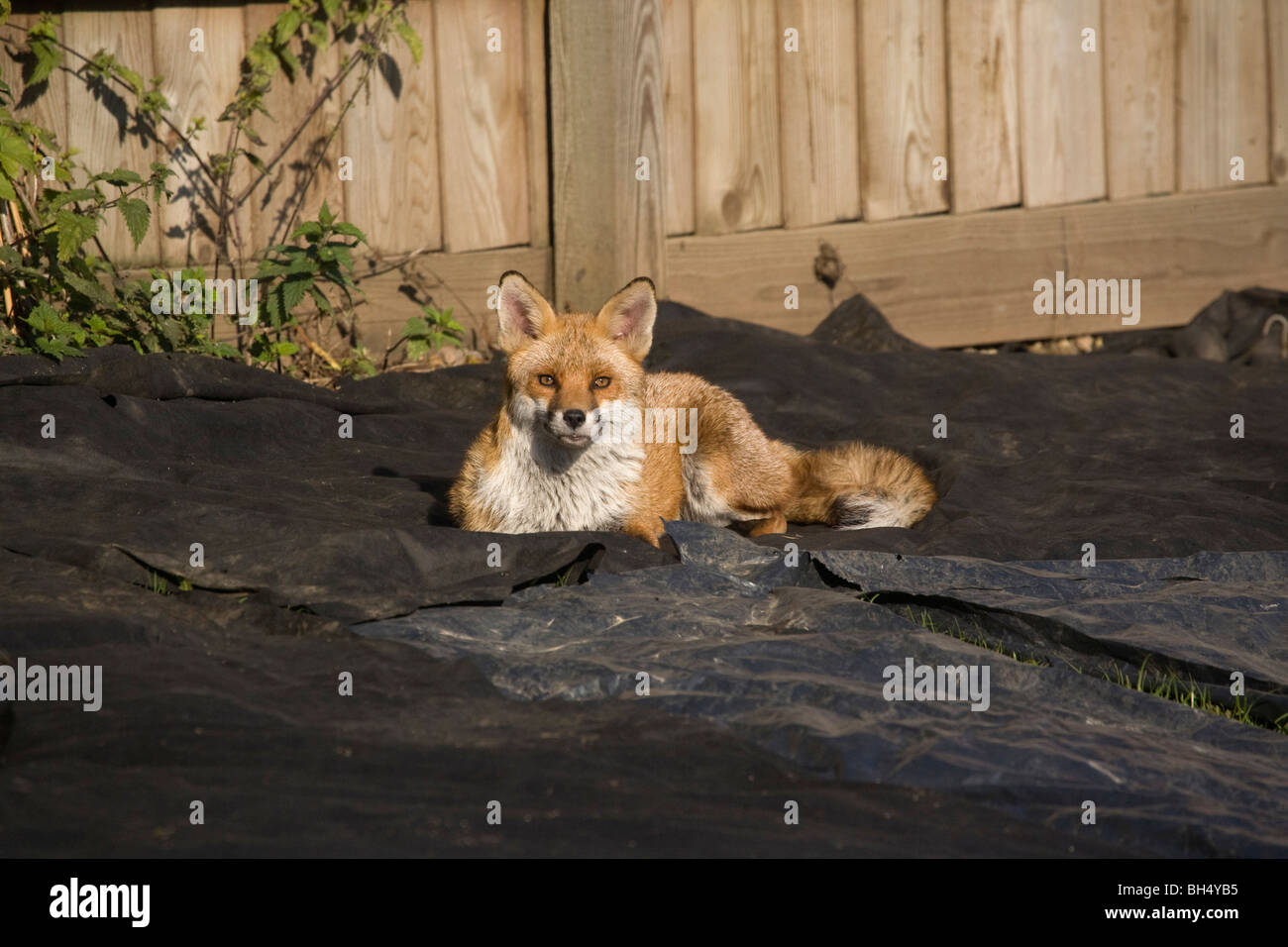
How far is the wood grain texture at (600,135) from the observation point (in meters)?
7.26

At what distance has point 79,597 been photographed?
3299mm

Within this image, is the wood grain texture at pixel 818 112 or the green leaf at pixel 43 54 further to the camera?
the wood grain texture at pixel 818 112

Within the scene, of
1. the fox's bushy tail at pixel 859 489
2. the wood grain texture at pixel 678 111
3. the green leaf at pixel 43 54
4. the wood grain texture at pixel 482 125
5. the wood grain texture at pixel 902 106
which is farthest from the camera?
the wood grain texture at pixel 902 106

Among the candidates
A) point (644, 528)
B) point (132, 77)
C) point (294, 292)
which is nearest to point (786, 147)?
point (294, 292)

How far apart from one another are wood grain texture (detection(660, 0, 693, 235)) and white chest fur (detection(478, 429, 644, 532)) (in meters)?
3.35

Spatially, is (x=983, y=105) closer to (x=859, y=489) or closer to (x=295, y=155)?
(x=859, y=489)

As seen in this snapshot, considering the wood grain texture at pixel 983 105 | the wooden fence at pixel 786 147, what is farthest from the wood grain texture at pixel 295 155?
the wood grain texture at pixel 983 105

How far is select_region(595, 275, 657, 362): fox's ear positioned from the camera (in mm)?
4699

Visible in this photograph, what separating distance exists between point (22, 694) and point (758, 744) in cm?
164

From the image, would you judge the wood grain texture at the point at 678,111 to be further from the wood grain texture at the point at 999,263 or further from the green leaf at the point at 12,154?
the green leaf at the point at 12,154

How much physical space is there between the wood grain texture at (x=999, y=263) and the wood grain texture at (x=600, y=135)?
1.53 ft

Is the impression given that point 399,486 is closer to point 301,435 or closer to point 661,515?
point 301,435

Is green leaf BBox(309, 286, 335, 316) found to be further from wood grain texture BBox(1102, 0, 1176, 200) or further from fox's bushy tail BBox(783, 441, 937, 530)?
wood grain texture BBox(1102, 0, 1176, 200)
